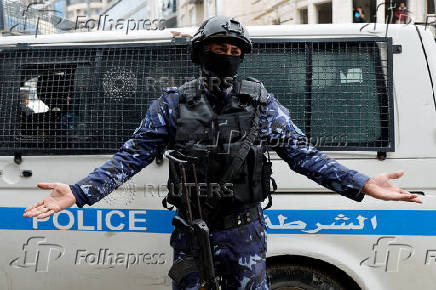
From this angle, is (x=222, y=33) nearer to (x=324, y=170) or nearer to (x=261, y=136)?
(x=261, y=136)

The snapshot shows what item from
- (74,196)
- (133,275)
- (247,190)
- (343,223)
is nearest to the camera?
(74,196)

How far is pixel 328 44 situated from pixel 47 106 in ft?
5.28

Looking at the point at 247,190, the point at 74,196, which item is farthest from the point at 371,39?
the point at 74,196

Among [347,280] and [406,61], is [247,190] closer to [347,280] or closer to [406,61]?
[347,280]

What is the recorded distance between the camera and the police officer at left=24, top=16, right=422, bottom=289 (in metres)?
2.13

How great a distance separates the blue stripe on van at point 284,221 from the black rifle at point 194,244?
0.67 m

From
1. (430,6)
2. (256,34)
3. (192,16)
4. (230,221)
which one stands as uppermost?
(192,16)

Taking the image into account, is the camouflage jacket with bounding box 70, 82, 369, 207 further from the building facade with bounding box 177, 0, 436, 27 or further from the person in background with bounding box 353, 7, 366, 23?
the person in background with bounding box 353, 7, 366, 23

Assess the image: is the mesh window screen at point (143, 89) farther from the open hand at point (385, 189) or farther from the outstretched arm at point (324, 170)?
the open hand at point (385, 189)

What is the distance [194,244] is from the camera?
2.09 m

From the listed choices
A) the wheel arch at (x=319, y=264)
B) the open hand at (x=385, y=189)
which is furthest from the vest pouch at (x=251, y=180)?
the wheel arch at (x=319, y=264)

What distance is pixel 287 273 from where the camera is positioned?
2.78 metres

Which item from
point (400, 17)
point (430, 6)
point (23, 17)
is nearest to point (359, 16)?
point (430, 6)

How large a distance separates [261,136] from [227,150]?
21 centimetres
